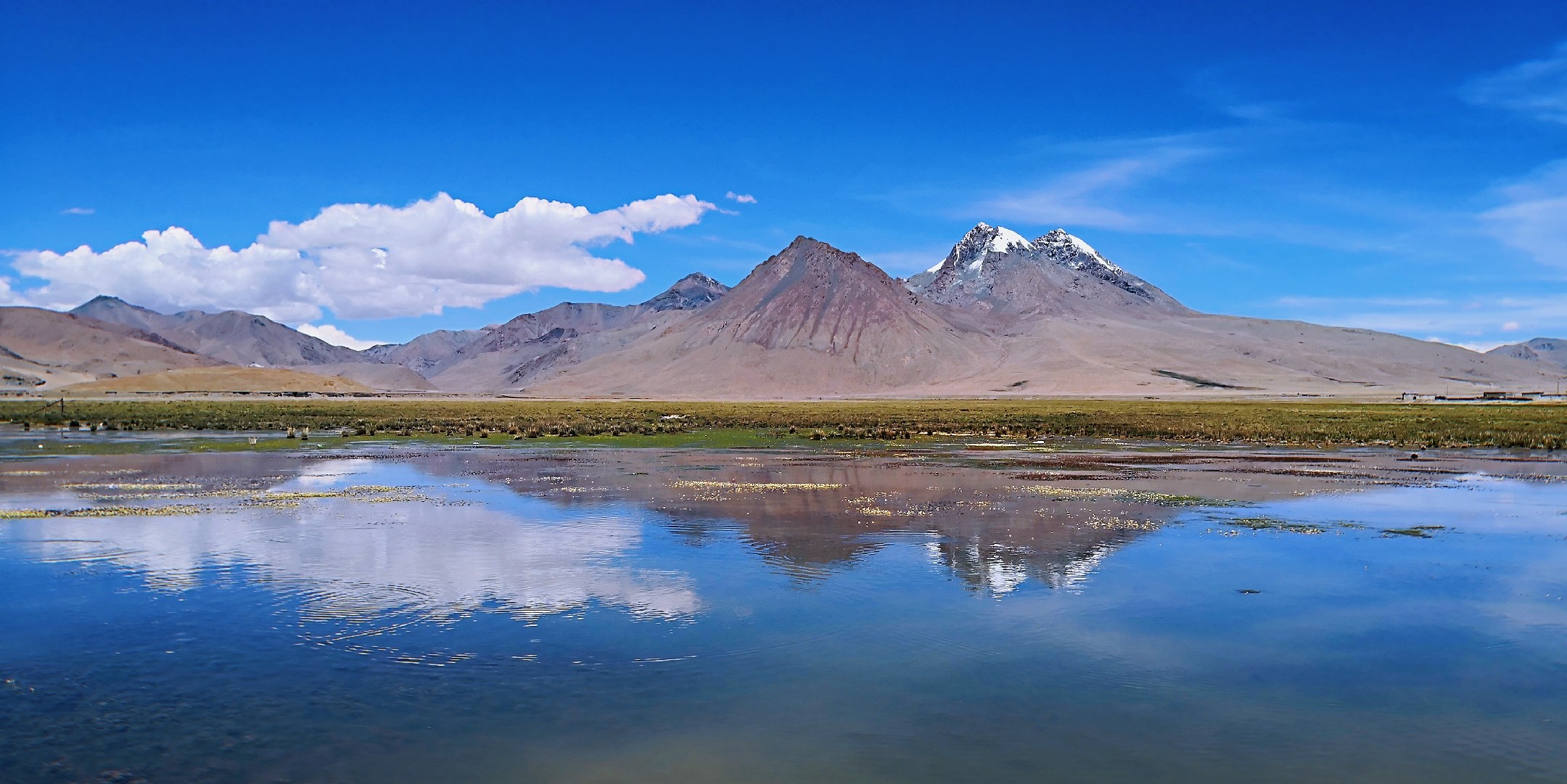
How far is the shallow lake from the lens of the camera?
816 cm

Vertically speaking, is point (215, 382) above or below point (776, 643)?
above

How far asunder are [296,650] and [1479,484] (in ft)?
97.9

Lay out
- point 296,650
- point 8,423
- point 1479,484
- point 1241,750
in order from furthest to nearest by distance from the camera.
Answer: point 8,423 < point 1479,484 < point 296,650 < point 1241,750

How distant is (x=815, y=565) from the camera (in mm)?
15719

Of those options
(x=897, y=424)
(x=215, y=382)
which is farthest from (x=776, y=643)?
(x=215, y=382)

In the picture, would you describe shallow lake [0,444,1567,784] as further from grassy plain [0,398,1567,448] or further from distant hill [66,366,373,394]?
distant hill [66,366,373,394]

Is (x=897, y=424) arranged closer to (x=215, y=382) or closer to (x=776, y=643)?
(x=776, y=643)

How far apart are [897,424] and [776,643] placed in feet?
180

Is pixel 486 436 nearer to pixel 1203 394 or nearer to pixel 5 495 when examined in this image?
pixel 5 495

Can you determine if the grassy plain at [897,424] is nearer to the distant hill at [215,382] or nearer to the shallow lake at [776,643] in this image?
the shallow lake at [776,643]

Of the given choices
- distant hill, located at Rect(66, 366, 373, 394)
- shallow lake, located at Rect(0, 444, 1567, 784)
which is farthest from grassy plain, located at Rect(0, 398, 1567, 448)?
distant hill, located at Rect(66, 366, 373, 394)

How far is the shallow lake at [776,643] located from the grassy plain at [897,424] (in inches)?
1182

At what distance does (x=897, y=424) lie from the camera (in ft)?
216

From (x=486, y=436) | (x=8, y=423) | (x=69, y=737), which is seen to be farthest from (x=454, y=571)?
(x=8, y=423)
